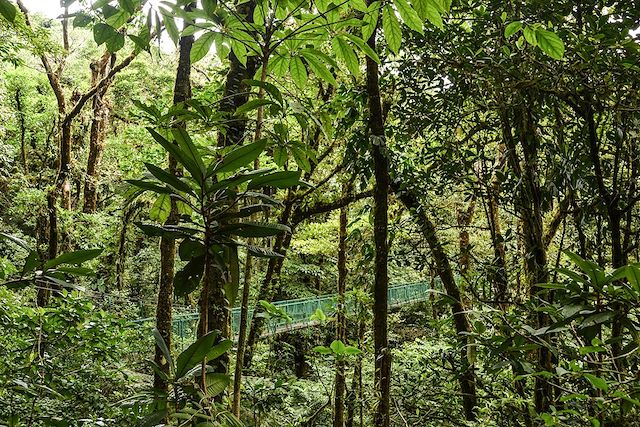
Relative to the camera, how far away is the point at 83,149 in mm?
11359

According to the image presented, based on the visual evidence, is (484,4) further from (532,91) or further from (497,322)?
(497,322)

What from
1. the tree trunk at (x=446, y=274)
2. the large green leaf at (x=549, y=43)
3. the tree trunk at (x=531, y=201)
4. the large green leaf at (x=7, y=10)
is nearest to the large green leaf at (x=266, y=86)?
the large green leaf at (x=7, y=10)

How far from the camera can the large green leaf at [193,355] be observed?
802mm

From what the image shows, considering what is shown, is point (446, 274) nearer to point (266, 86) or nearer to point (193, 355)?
point (266, 86)

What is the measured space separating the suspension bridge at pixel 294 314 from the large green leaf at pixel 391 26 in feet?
14.9

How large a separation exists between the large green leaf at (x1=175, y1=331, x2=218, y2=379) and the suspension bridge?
469 cm

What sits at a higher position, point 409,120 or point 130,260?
point 409,120

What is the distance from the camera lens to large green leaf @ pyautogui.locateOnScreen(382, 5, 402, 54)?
1083mm

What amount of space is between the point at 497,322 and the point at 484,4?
1.50m

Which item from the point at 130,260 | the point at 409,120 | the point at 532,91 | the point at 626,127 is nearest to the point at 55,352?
the point at 409,120

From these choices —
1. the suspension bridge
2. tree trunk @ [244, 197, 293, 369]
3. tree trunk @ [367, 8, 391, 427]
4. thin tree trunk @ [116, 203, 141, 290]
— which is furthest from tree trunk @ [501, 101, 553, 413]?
thin tree trunk @ [116, 203, 141, 290]

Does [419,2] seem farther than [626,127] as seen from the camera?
No

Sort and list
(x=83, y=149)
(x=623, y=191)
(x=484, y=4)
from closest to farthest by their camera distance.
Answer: (x=623, y=191) → (x=484, y=4) → (x=83, y=149)

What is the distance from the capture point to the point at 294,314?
33.7 ft
